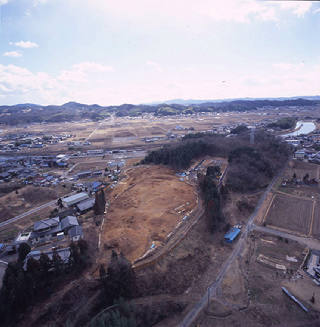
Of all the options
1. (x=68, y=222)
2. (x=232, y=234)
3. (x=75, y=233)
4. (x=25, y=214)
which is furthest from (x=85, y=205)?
(x=232, y=234)

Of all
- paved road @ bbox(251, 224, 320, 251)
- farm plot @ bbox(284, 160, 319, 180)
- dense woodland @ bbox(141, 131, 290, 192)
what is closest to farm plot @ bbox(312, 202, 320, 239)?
paved road @ bbox(251, 224, 320, 251)

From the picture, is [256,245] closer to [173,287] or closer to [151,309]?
[173,287]

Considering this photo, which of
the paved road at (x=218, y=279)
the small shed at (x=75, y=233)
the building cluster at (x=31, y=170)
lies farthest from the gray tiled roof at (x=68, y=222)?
the building cluster at (x=31, y=170)

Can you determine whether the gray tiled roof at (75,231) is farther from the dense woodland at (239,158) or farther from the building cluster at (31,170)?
the dense woodland at (239,158)

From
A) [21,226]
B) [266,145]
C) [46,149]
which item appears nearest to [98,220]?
[21,226]

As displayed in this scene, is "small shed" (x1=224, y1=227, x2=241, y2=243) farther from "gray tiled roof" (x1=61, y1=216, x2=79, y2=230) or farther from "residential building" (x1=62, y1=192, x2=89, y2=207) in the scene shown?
"residential building" (x1=62, y1=192, x2=89, y2=207)

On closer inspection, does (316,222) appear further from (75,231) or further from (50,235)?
(50,235)
